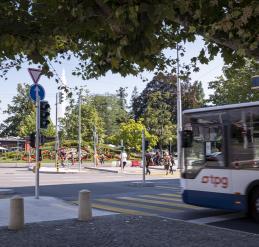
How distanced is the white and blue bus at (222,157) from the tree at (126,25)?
162 inches

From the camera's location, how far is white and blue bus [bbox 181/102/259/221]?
11.3 metres

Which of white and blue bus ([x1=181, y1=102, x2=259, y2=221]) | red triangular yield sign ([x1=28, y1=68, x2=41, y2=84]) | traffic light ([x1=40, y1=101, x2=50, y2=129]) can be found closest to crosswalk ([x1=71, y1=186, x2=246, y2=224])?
white and blue bus ([x1=181, y1=102, x2=259, y2=221])

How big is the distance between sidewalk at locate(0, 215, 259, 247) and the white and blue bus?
4.78 ft

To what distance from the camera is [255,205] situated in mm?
11242

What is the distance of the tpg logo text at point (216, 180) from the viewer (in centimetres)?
1168

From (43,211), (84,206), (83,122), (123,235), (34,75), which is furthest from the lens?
(83,122)

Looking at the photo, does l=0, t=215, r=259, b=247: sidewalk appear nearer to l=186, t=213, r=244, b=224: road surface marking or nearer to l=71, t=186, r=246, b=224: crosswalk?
l=186, t=213, r=244, b=224: road surface marking

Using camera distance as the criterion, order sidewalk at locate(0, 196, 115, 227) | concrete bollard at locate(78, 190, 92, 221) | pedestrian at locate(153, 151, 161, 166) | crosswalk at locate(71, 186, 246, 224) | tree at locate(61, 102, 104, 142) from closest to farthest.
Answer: concrete bollard at locate(78, 190, 92, 221)
sidewalk at locate(0, 196, 115, 227)
crosswalk at locate(71, 186, 246, 224)
pedestrian at locate(153, 151, 161, 166)
tree at locate(61, 102, 104, 142)

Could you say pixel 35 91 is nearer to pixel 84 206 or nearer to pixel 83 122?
pixel 84 206

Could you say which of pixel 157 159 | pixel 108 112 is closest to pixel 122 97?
pixel 108 112

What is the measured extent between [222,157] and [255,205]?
4.45 feet

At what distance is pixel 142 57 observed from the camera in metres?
6.92

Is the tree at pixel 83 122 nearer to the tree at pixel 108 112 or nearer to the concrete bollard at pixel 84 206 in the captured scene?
the tree at pixel 108 112

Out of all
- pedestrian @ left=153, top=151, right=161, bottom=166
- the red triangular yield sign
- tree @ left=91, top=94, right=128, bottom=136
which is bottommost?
pedestrian @ left=153, top=151, right=161, bottom=166
